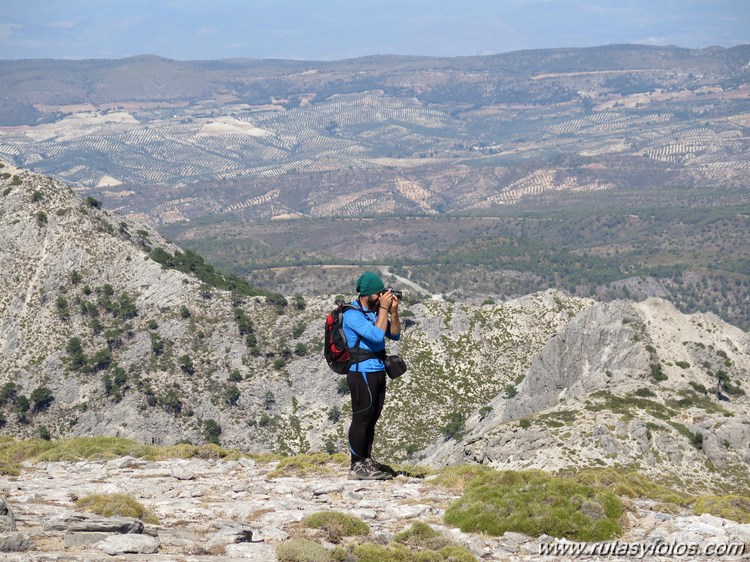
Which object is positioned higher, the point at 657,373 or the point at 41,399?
the point at 657,373

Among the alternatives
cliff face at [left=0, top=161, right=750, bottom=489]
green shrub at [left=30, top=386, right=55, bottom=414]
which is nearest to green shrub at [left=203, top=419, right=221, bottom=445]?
cliff face at [left=0, top=161, right=750, bottom=489]

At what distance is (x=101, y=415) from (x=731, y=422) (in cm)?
7069

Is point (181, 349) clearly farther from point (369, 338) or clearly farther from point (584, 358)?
point (369, 338)

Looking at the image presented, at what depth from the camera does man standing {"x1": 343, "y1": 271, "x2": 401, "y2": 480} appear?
2805cm

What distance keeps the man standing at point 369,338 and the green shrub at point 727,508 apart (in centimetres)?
894

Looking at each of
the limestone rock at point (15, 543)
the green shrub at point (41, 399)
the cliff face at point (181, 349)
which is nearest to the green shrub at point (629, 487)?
the limestone rock at point (15, 543)

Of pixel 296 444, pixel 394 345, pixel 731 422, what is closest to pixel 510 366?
pixel 394 345

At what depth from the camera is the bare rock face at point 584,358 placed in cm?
9201

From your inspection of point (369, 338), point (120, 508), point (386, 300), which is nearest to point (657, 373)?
point (386, 300)

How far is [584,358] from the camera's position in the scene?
100625 mm

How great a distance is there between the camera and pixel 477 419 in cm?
10806

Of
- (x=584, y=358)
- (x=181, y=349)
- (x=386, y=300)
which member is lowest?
(x=181, y=349)

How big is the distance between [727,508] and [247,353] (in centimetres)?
10091

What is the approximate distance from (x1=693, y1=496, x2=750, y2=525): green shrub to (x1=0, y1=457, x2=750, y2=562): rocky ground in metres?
1.02
